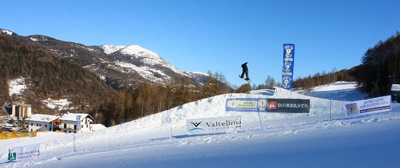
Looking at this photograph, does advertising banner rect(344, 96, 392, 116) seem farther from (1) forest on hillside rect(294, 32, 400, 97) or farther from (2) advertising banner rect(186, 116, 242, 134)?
(1) forest on hillside rect(294, 32, 400, 97)

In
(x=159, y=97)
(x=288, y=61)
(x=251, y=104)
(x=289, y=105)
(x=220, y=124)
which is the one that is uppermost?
(x=288, y=61)

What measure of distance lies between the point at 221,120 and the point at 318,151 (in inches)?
Answer: 555

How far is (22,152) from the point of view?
99.6 feet

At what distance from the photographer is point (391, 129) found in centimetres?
1886

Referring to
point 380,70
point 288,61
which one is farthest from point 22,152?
point 380,70

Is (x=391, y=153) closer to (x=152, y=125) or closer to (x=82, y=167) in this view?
(x=82, y=167)

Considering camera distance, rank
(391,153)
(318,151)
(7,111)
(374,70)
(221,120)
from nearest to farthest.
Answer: (391,153) < (318,151) < (221,120) < (374,70) < (7,111)

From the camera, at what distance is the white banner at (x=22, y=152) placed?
3017cm

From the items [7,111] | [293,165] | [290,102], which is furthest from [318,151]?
[7,111]

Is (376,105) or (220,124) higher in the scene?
(376,105)

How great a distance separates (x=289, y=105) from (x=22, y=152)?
26154mm

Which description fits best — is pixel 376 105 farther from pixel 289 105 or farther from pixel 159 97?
pixel 159 97

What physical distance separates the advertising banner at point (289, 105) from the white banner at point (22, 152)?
926 inches

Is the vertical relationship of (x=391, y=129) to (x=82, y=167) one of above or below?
above
